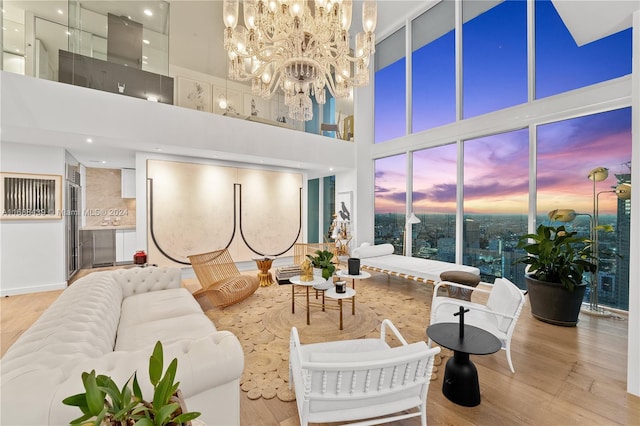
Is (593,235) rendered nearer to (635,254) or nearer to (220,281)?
(635,254)

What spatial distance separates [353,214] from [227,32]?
514cm

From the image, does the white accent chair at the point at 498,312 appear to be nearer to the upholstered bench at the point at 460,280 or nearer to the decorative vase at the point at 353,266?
the upholstered bench at the point at 460,280

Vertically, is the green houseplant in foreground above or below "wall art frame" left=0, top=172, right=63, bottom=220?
below

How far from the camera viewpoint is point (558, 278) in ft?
11.7

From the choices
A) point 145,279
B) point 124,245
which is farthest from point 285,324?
point 124,245

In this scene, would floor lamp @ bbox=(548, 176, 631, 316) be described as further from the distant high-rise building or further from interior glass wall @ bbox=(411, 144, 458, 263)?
interior glass wall @ bbox=(411, 144, 458, 263)

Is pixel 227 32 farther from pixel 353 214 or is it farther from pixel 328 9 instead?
pixel 353 214

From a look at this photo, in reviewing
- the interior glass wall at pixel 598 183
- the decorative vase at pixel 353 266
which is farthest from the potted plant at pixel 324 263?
the interior glass wall at pixel 598 183

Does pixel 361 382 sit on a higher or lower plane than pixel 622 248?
lower

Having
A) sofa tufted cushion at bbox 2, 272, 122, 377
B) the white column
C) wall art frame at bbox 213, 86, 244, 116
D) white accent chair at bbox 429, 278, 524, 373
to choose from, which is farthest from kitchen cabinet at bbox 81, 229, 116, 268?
the white column

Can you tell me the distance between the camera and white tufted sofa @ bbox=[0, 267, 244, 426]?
3.58 ft

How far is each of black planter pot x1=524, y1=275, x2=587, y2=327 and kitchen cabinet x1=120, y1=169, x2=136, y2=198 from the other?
Result: 9228 mm

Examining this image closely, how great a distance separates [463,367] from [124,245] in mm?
8184

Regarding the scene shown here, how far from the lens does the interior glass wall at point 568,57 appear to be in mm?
3820
